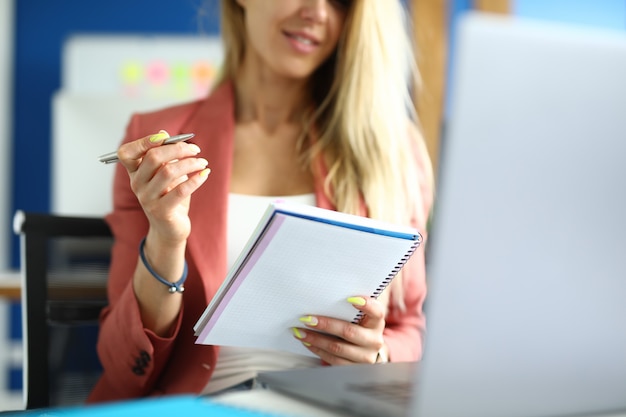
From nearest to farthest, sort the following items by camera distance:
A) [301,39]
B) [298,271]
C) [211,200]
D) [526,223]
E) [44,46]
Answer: [526,223]
[298,271]
[211,200]
[301,39]
[44,46]

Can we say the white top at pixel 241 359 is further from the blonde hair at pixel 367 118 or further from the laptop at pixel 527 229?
the laptop at pixel 527 229

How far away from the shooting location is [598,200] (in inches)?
21.9

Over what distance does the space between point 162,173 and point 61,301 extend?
43 centimetres

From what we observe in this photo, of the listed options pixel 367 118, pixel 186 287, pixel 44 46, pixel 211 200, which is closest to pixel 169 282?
pixel 186 287

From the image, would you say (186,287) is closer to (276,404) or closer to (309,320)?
(309,320)

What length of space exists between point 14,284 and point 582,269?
1.43 meters

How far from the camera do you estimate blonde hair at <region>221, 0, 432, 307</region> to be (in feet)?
4.44

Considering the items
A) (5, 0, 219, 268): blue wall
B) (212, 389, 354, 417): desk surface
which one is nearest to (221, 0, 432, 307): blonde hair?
(212, 389, 354, 417): desk surface

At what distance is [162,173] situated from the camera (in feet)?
3.21

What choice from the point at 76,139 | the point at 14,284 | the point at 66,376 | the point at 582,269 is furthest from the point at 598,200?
the point at 76,139

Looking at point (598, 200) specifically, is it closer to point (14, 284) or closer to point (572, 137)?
point (572, 137)

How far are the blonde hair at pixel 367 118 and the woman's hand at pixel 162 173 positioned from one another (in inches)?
13.7

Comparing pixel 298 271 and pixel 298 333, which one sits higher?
pixel 298 271

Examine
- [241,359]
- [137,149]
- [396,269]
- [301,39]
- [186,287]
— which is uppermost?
[301,39]
